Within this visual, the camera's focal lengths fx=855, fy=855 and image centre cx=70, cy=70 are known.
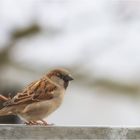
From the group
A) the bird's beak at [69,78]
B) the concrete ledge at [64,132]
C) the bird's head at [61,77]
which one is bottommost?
the bird's head at [61,77]

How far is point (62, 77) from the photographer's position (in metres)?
5.11

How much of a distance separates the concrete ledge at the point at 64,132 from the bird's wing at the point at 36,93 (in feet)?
4.31

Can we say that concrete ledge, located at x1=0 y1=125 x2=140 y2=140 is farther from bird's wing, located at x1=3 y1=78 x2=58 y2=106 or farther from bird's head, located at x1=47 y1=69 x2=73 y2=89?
bird's head, located at x1=47 y1=69 x2=73 y2=89

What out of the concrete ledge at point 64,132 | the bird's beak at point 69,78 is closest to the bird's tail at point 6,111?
the bird's beak at point 69,78

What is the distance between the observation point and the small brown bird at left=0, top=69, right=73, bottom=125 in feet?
16.0

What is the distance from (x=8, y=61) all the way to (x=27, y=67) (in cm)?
20

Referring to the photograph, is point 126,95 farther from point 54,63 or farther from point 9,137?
point 9,137

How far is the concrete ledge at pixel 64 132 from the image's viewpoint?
137 inches

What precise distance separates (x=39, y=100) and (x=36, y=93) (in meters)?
0.06

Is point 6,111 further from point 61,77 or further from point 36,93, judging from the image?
point 61,77

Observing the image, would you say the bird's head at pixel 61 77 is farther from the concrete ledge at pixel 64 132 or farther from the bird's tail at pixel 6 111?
the concrete ledge at pixel 64 132

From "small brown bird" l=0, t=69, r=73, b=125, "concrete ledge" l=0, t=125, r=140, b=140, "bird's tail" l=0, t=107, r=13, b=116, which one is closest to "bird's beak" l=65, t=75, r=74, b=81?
"small brown bird" l=0, t=69, r=73, b=125

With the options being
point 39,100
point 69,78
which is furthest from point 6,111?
point 69,78

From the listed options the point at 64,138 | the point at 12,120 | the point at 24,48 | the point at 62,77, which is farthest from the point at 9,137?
the point at 24,48
